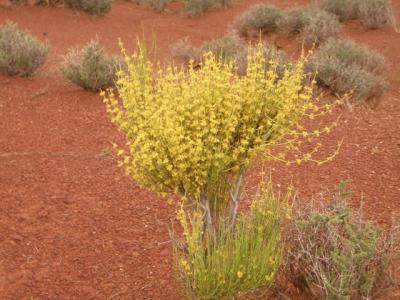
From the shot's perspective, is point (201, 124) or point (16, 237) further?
point (16, 237)

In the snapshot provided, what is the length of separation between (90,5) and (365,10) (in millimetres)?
6966

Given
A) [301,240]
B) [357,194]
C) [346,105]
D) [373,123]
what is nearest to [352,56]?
[346,105]

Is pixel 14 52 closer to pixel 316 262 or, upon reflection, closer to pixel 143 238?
pixel 143 238

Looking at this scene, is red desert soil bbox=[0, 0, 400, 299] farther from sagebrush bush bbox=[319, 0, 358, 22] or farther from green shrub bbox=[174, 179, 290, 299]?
sagebrush bush bbox=[319, 0, 358, 22]

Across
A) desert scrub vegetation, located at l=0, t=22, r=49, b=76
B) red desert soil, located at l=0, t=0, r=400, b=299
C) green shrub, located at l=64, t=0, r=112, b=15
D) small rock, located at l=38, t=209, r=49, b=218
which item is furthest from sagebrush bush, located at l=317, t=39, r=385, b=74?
green shrub, located at l=64, t=0, r=112, b=15

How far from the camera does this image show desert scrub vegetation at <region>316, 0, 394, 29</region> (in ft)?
43.9

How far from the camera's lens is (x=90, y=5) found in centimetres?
1577

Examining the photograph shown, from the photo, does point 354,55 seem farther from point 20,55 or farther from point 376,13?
point 20,55

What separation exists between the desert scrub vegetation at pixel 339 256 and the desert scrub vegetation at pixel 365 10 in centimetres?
1074

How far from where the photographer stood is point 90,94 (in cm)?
813

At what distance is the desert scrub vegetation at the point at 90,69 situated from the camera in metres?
7.97

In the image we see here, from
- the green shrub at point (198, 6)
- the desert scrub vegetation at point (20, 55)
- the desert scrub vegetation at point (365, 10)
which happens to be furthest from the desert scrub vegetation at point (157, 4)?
the desert scrub vegetation at point (20, 55)

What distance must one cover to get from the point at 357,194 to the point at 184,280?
221 centimetres

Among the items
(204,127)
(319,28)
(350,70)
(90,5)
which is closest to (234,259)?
(204,127)
